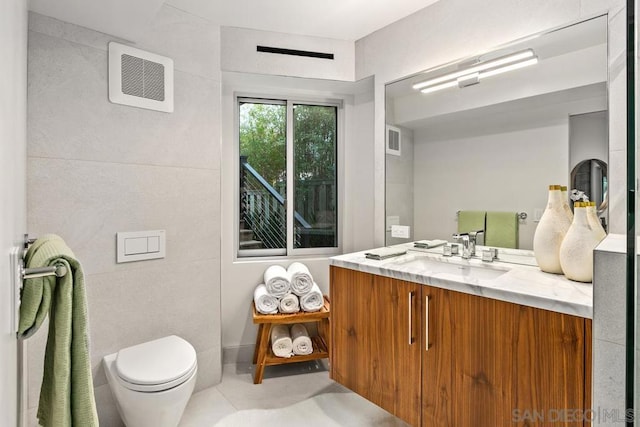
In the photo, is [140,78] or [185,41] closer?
[140,78]

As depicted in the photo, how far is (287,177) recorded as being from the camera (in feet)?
9.56

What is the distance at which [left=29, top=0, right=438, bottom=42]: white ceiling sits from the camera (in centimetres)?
163

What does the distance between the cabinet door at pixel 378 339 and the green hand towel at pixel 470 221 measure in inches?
24.8

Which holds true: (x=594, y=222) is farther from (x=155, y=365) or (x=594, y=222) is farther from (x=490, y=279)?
A: (x=155, y=365)

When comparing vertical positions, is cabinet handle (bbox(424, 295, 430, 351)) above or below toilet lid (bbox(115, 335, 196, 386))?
above

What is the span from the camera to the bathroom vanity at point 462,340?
121 centimetres

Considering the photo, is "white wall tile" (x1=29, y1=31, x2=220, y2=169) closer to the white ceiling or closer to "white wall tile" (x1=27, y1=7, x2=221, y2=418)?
"white wall tile" (x1=27, y1=7, x2=221, y2=418)

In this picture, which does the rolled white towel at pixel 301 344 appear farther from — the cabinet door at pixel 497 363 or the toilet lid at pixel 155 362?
the cabinet door at pixel 497 363

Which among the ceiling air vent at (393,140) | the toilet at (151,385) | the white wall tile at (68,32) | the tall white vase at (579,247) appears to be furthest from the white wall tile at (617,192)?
the white wall tile at (68,32)

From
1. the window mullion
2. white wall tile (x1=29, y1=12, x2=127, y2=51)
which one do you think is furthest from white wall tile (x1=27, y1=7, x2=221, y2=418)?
the window mullion

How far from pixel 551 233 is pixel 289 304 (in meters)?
1.59

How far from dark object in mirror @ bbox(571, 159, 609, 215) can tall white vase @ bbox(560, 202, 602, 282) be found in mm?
137

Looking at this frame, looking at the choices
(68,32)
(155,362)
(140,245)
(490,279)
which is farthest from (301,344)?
(68,32)

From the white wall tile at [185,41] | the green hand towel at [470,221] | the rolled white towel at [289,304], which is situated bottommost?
the rolled white towel at [289,304]
